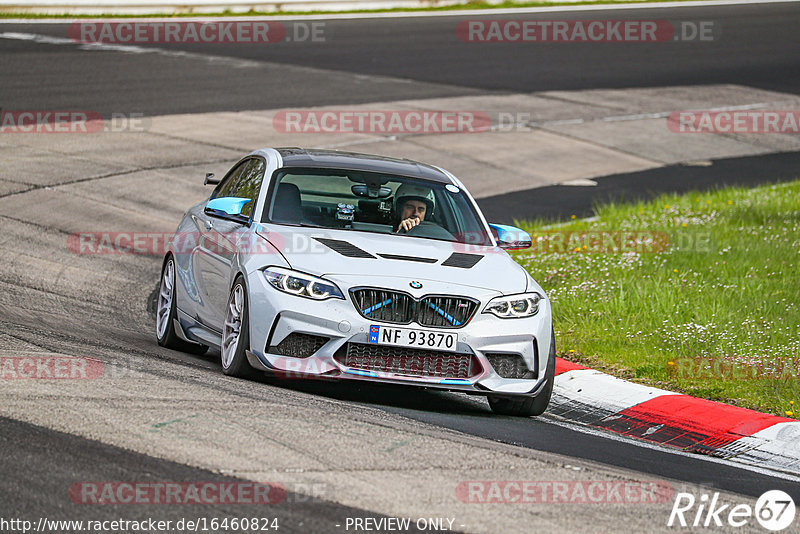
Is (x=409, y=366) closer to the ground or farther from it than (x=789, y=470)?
farther from it

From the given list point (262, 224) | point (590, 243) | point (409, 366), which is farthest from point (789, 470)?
point (590, 243)

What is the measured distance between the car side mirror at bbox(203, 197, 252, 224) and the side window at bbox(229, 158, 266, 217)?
122mm

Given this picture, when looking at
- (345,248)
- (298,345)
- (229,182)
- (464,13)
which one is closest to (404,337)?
(298,345)

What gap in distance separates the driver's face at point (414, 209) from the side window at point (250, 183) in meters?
1.09

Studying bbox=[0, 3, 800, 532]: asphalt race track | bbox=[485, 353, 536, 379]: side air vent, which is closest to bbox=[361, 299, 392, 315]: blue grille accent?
bbox=[0, 3, 800, 532]: asphalt race track

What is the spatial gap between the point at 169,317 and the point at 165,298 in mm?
279

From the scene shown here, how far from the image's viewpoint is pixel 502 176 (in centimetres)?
1956

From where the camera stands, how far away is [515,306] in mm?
7906

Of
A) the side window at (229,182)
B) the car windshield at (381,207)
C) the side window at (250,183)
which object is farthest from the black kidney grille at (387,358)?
the side window at (229,182)

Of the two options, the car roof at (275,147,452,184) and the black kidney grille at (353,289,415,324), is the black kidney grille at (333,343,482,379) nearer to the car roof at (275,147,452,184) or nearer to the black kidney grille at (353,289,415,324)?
the black kidney grille at (353,289,415,324)

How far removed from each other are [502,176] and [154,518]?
15043 millimetres

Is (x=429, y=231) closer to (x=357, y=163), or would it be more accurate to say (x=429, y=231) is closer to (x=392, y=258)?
(x=357, y=163)

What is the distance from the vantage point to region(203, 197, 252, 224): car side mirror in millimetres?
8672

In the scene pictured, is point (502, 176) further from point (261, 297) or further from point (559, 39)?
point (559, 39)
